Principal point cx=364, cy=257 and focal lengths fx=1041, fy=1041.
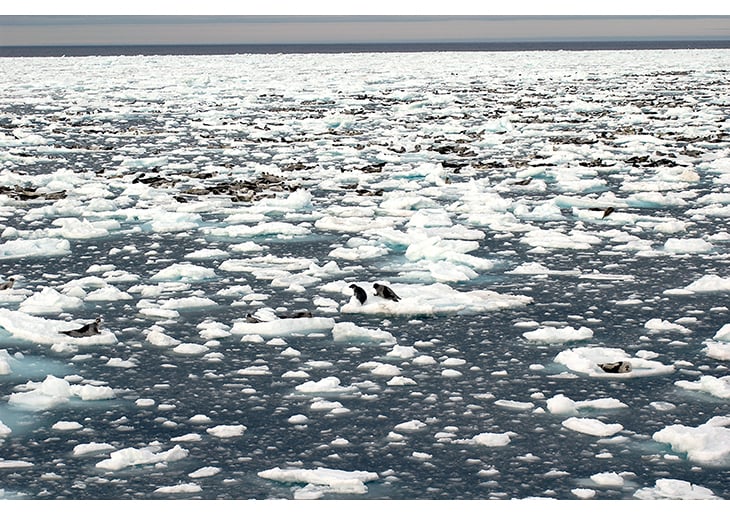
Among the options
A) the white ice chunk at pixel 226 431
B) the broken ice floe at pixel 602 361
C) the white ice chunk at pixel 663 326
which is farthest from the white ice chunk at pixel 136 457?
the white ice chunk at pixel 663 326

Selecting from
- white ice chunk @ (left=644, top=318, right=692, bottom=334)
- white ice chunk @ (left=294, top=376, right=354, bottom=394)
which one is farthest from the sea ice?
white ice chunk @ (left=294, top=376, right=354, bottom=394)

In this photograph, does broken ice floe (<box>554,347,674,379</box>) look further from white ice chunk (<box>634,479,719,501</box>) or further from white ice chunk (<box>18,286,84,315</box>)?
white ice chunk (<box>18,286,84,315</box>)

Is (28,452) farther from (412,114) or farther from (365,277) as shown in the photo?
(412,114)

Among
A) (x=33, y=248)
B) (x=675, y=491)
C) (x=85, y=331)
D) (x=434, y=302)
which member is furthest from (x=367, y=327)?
(x=33, y=248)

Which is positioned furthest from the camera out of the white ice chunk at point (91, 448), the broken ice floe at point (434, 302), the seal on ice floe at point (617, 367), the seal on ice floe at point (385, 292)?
the seal on ice floe at point (385, 292)

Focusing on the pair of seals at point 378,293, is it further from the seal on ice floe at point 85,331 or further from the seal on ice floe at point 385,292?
the seal on ice floe at point 85,331

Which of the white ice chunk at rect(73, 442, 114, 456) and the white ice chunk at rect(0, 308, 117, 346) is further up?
the white ice chunk at rect(0, 308, 117, 346)

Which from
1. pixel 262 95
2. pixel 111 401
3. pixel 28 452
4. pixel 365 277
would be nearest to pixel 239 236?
pixel 365 277

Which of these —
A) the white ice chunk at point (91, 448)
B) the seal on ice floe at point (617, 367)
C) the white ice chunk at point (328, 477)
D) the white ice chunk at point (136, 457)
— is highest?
the seal on ice floe at point (617, 367)
